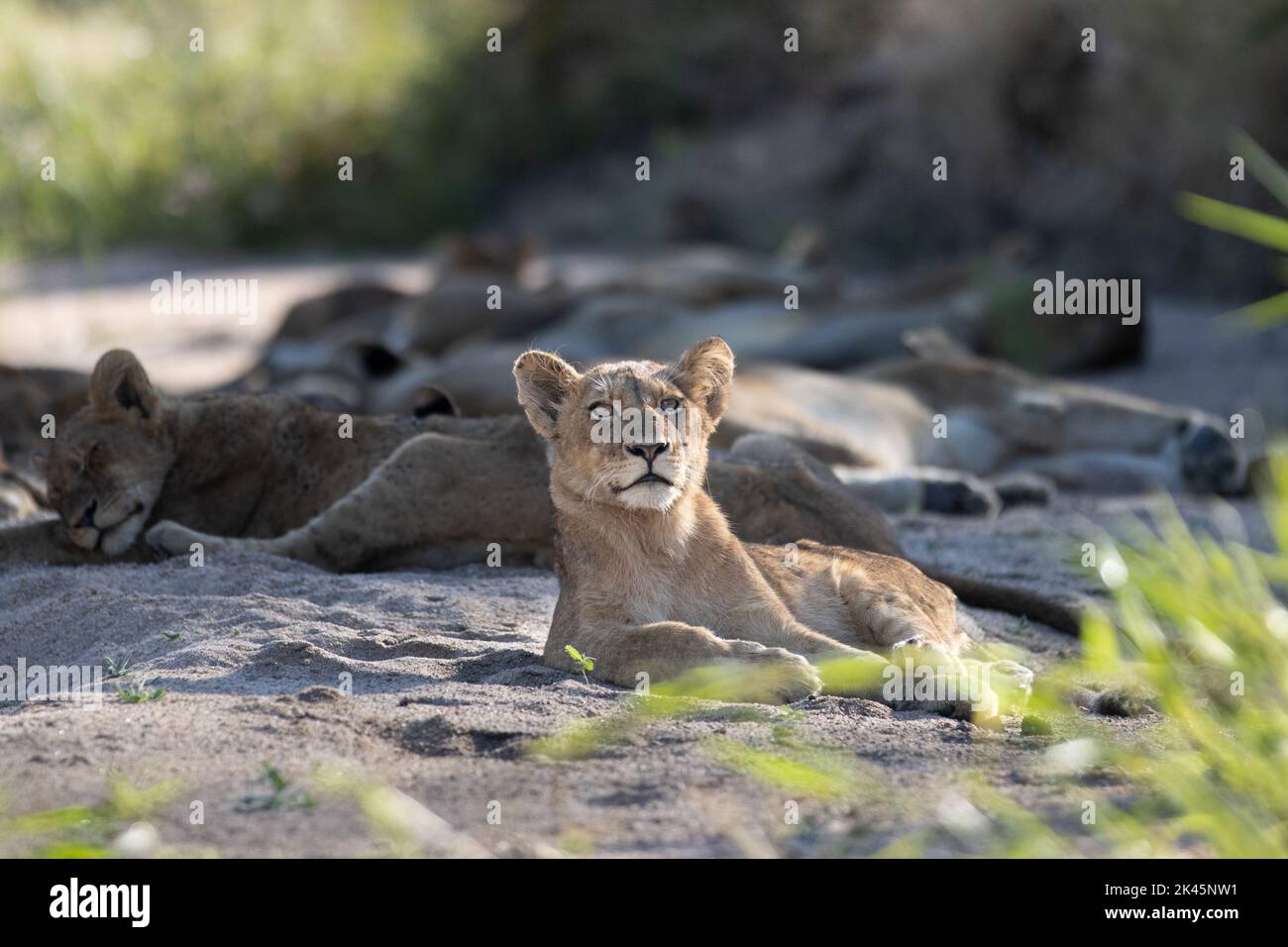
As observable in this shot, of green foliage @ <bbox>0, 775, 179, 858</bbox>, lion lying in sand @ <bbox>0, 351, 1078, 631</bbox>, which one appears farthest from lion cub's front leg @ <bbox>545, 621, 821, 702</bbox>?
lion lying in sand @ <bbox>0, 351, 1078, 631</bbox>

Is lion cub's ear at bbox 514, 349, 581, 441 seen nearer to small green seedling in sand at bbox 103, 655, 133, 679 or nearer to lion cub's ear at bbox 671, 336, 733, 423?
lion cub's ear at bbox 671, 336, 733, 423

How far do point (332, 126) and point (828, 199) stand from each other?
6947 mm

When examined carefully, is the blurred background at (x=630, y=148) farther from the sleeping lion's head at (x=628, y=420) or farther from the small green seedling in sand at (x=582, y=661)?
the small green seedling in sand at (x=582, y=661)

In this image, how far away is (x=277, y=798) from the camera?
379cm

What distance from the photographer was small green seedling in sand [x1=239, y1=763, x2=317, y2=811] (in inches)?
149

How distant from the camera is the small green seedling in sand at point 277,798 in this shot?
3773mm

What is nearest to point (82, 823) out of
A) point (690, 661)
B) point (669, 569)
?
point (690, 661)

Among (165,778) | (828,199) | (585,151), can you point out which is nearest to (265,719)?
(165,778)

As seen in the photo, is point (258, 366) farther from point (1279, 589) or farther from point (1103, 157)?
point (1103, 157)

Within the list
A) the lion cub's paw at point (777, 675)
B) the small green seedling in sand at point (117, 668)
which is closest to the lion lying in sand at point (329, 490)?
the small green seedling in sand at point (117, 668)

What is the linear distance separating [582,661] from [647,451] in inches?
24.3

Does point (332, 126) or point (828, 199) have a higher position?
point (332, 126)

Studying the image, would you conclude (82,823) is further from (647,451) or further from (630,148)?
(630,148)

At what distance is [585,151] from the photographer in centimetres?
2408
